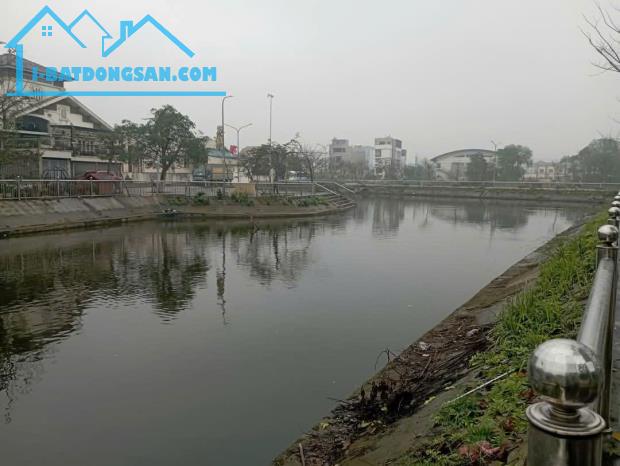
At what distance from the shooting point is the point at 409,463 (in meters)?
3.20

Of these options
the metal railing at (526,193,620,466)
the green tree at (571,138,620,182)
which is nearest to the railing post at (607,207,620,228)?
the metal railing at (526,193,620,466)

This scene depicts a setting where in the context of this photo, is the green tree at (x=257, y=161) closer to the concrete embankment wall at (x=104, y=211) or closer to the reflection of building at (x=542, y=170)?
the concrete embankment wall at (x=104, y=211)

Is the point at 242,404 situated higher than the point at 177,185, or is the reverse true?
the point at 177,185

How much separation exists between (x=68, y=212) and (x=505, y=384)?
70.6ft

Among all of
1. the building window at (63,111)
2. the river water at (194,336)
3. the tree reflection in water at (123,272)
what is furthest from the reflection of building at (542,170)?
the river water at (194,336)

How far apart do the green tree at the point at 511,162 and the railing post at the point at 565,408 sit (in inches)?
2506

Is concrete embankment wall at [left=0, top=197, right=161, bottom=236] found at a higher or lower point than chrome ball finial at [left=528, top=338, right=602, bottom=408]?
lower

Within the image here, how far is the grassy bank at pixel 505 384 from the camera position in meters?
2.96

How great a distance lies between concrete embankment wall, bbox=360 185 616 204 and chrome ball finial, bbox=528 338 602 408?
4633 cm

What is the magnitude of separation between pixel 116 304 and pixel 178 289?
1.56 metres

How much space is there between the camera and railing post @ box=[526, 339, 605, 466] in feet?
3.09

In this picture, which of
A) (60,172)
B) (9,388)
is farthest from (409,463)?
(60,172)

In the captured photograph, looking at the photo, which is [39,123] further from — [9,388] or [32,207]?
[9,388]

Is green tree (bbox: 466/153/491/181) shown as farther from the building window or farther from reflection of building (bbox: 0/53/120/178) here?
the building window
